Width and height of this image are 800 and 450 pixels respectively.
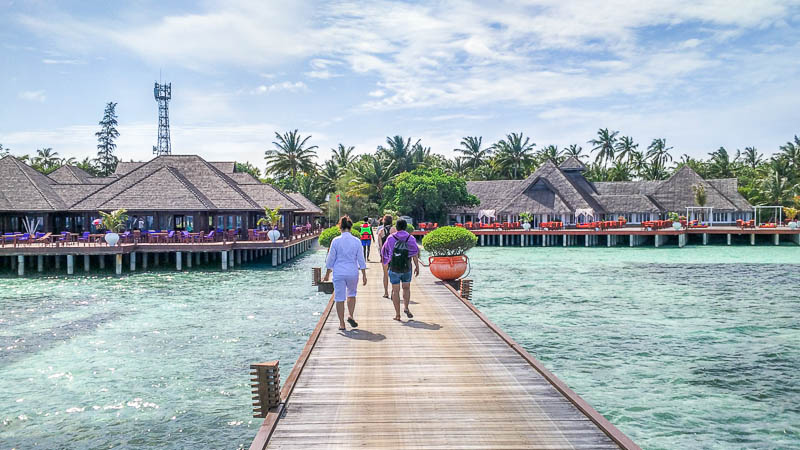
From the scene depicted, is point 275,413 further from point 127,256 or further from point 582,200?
point 582,200

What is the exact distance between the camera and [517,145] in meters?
84.2

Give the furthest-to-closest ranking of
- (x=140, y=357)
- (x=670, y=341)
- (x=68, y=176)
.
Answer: (x=68, y=176), (x=670, y=341), (x=140, y=357)

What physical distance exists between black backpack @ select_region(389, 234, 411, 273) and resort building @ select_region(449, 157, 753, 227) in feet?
169

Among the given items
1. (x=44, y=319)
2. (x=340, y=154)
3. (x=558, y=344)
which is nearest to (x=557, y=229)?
(x=340, y=154)

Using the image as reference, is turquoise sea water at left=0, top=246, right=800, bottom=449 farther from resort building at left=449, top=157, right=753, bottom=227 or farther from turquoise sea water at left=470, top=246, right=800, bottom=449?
resort building at left=449, top=157, right=753, bottom=227

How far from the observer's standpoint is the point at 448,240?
18328 millimetres

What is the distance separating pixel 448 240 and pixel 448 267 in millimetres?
980

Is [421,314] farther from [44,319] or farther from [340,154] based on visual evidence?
[340,154]

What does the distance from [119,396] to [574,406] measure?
30.4 feet

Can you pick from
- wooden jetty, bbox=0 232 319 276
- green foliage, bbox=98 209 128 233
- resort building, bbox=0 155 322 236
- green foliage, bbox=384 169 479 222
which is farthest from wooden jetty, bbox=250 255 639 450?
green foliage, bbox=384 169 479 222

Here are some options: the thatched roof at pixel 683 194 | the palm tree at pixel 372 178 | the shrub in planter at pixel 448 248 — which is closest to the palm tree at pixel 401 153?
the palm tree at pixel 372 178

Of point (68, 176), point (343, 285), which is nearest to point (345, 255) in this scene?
point (343, 285)

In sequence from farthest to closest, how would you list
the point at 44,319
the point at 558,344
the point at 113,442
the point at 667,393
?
the point at 44,319 → the point at 558,344 → the point at 667,393 → the point at 113,442

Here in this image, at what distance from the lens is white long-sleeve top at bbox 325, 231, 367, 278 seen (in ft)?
33.5
